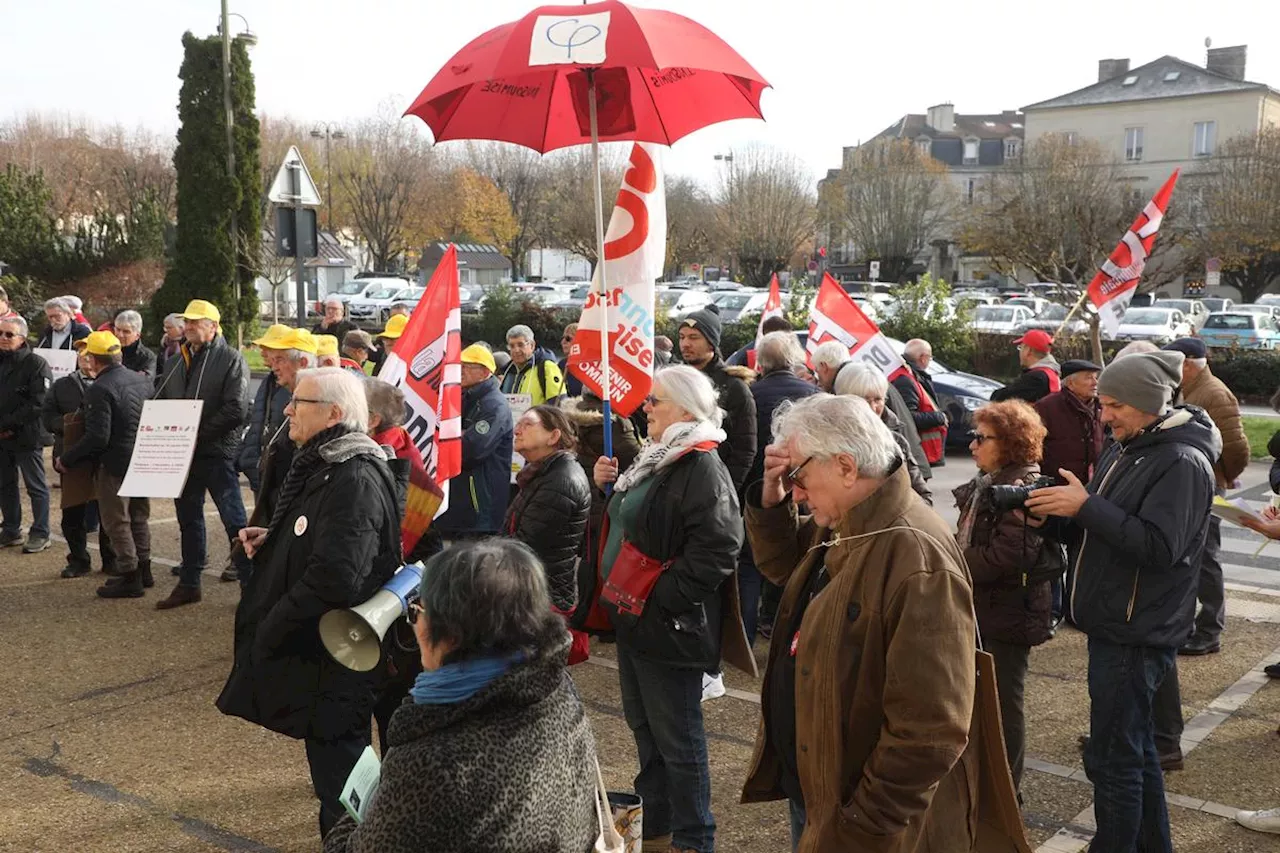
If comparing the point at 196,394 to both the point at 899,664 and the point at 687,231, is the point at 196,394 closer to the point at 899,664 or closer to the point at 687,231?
the point at 899,664

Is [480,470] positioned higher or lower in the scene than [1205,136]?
lower

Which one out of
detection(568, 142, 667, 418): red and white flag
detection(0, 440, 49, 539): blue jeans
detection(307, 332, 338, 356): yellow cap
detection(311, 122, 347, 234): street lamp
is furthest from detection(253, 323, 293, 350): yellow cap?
detection(311, 122, 347, 234): street lamp

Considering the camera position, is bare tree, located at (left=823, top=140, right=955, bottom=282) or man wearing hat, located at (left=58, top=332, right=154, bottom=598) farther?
bare tree, located at (left=823, top=140, right=955, bottom=282)

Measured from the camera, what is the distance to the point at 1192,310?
1412 inches

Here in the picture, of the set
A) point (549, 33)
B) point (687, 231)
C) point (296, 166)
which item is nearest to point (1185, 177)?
point (687, 231)

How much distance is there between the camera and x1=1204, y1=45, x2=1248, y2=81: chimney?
220 ft

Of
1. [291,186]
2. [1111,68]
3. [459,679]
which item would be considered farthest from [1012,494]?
[1111,68]

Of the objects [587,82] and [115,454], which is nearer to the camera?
[587,82]

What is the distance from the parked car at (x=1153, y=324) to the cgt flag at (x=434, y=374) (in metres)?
24.4

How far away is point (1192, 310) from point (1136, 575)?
35.8 m

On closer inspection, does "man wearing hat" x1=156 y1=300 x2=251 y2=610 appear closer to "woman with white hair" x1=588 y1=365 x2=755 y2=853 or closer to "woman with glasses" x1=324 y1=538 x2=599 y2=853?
"woman with white hair" x1=588 y1=365 x2=755 y2=853

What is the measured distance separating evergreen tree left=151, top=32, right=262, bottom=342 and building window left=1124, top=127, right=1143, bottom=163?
59.2 meters

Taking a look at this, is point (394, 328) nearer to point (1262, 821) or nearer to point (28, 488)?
point (28, 488)

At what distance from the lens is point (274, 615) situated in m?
3.88
